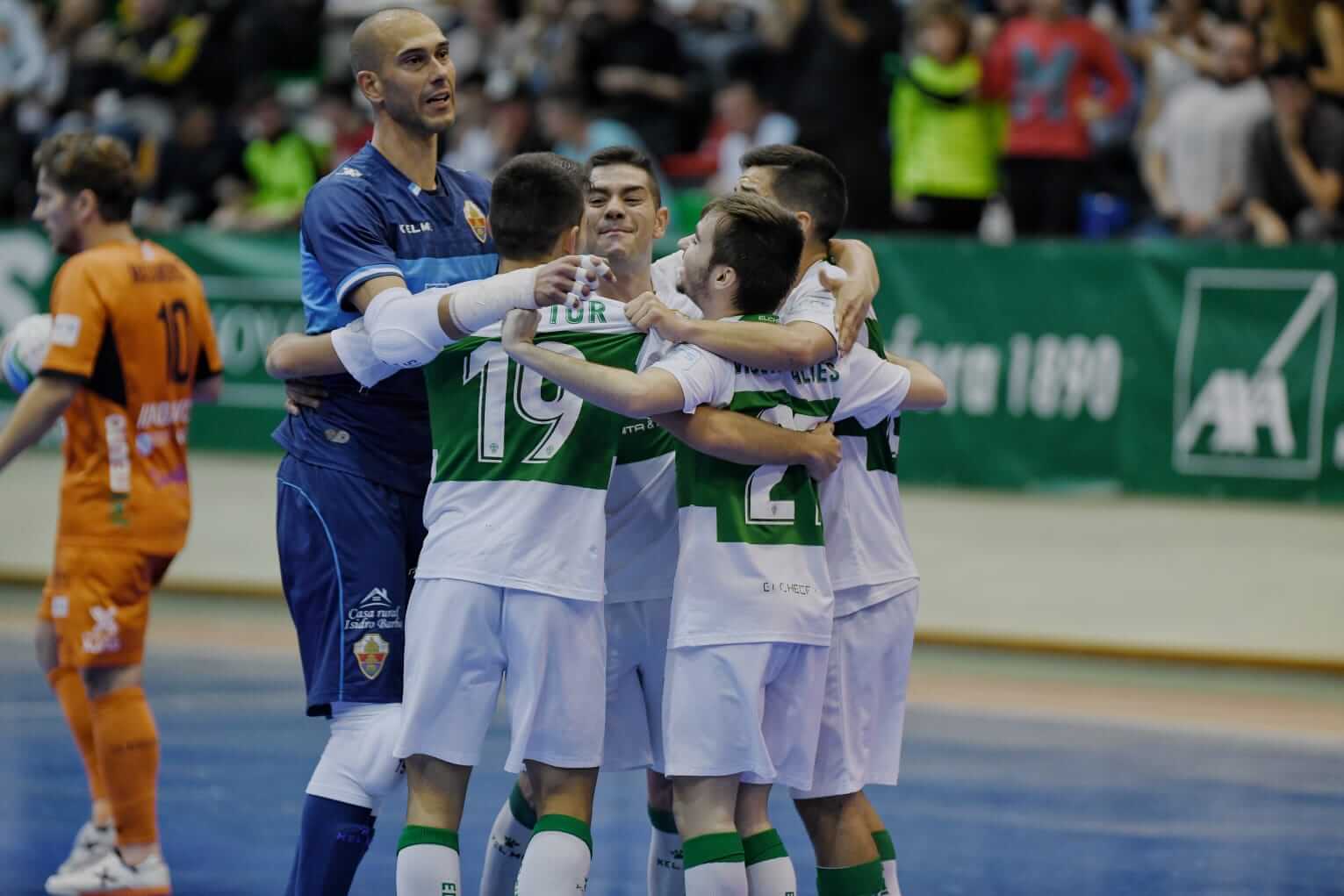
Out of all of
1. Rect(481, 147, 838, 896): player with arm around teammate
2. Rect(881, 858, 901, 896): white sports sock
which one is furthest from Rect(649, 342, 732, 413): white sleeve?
Rect(881, 858, 901, 896): white sports sock

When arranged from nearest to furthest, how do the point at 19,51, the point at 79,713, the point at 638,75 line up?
the point at 79,713 < the point at 638,75 < the point at 19,51

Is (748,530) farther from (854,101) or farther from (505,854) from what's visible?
(854,101)

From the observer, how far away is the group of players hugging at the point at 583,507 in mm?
4883

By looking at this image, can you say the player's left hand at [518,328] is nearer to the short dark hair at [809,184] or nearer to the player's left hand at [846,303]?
the player's left hand at [846,303]

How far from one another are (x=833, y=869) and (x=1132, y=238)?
6.98 meters

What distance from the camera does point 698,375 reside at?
4.86 metres

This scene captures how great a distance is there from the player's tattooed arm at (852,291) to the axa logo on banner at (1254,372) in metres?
5.47

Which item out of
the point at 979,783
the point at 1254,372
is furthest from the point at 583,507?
the point at 1254,372

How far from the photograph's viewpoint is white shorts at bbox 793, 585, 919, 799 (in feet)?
17.4

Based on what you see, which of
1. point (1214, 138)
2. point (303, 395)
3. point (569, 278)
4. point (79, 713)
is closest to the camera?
point (569, 278)

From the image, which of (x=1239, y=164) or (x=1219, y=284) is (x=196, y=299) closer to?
(x=1219, y=284)

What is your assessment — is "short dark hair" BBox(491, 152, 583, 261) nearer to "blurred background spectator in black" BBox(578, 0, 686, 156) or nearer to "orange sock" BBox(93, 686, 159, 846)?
"orange sock" BBox(93, 686, 159, 846)

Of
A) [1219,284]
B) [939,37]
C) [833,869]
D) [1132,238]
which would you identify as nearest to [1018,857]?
[833,869]

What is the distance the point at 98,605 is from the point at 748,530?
104 inches
